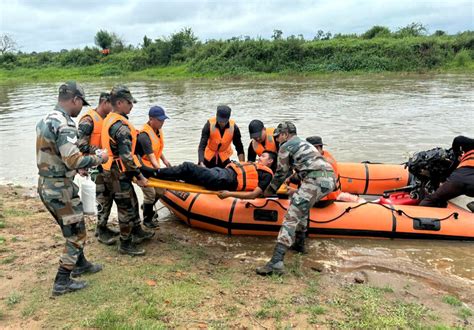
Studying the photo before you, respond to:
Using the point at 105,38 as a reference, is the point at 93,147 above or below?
below

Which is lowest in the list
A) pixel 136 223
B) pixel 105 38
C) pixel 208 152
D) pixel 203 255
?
pixel 203 255

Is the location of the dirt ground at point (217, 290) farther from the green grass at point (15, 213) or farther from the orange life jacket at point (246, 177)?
the orange life jacket at point (246, 177)

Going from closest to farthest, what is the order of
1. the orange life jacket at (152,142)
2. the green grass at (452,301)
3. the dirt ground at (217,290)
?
the dirt ground at (217,290) < the green grass at (452,301) < the orange life jacket at (152,142)

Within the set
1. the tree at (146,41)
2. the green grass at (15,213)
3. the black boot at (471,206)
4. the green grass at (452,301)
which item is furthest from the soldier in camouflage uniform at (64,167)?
the tree at (146,41)

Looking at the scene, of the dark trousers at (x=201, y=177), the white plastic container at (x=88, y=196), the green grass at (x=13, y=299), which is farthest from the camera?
the white plastic container at (x=88, y=196)

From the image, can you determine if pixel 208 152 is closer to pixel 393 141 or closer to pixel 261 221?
pixel 261 221

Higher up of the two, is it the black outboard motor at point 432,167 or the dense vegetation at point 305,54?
the dense vegetation at point 305,54

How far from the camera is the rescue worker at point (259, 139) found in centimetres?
517

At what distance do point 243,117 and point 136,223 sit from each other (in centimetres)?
998

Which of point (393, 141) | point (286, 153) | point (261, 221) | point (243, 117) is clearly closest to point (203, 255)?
point (261, 221)

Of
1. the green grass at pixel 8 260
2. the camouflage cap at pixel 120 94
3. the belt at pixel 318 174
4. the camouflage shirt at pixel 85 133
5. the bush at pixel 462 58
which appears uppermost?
the bush at pixel 462 58

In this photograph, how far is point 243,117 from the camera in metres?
14.1

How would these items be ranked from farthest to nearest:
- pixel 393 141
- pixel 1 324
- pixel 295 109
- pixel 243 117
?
pixel 295 109
pixel 243 117
pixel 393 141
pixel 1 324

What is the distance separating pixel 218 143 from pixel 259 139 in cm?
72
